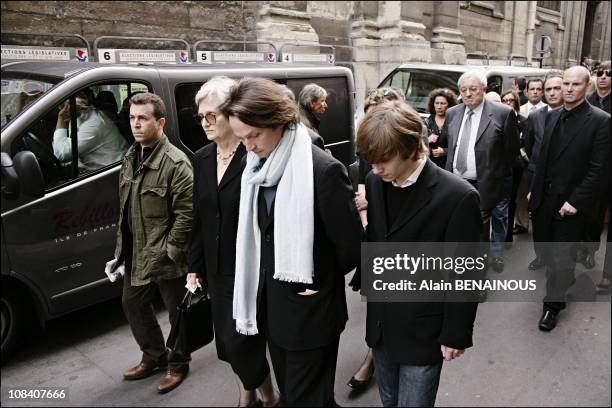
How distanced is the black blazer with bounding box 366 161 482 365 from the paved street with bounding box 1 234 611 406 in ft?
3.82

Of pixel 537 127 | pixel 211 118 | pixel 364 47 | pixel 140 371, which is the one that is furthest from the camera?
pixel 364 47

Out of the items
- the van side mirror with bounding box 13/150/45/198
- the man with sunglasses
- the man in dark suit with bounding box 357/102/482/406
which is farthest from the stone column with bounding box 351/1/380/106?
the man in dark suit with bounding box 357/102/482/406

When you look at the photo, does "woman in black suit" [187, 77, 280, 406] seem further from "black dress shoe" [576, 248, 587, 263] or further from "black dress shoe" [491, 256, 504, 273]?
"black dress shoe" [491, 256, 504, 273]

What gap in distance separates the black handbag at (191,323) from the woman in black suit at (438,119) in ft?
9.32

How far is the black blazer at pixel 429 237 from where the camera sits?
77.7 inches

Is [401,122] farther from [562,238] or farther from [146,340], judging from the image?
[562,238]

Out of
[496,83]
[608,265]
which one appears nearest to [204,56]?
[608,265]

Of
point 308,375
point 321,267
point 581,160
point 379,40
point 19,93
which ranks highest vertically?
point 379,40

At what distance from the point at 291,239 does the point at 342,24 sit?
12203 mm

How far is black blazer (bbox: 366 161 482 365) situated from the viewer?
1.97m

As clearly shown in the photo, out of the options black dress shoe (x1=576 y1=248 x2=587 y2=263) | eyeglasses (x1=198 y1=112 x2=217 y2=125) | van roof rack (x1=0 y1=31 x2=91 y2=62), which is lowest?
black dress shoe (x1=576 y1=248 x2=587 y2=263)

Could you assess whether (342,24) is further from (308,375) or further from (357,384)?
(308,375)

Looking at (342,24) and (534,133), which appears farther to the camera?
(342,24)

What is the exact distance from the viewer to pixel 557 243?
402cm
